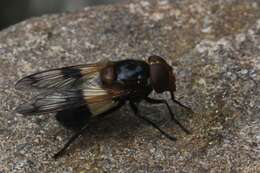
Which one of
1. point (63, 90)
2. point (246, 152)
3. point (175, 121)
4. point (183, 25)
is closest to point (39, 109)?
point (63, 90)

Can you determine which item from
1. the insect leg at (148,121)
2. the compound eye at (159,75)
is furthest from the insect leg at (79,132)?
the compound eye at (159,75)

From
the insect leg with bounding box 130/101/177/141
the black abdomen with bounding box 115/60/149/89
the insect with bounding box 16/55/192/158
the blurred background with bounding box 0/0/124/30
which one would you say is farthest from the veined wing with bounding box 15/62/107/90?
the blurred background with bounding box 0/0/124/30

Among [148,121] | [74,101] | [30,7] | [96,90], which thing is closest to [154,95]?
[148,121]

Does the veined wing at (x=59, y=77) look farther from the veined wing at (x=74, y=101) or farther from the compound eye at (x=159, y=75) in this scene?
the compound eye at (x=159, y=75)

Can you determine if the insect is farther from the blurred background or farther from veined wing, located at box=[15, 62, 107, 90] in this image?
the blurred background

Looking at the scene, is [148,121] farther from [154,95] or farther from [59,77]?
[59,77]

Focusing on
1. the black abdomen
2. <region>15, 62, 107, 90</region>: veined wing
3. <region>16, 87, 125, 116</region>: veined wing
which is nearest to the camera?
<region>16, 87, 125, 116</region>: veined wing
